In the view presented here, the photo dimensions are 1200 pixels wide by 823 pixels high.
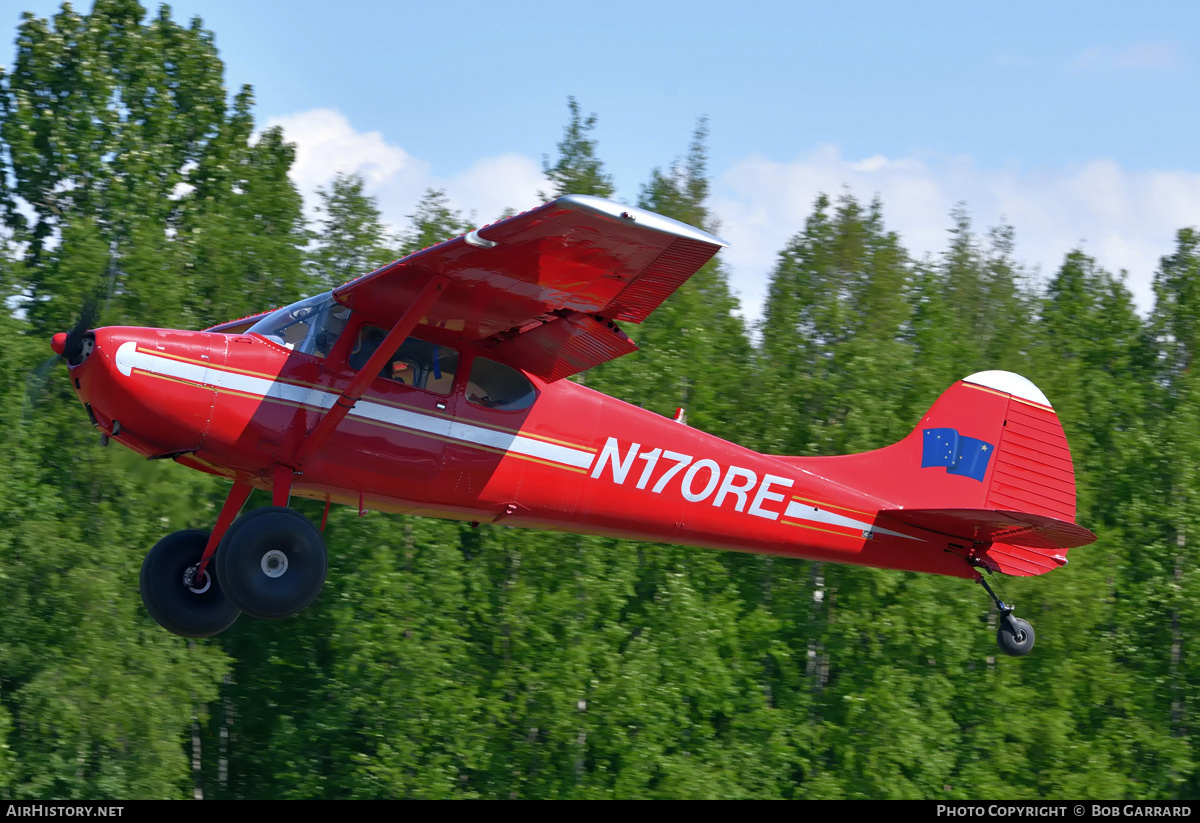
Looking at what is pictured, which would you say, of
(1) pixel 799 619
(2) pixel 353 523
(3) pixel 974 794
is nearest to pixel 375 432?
(2) pixel 353 523

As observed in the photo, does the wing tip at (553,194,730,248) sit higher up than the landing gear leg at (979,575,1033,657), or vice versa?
the wing tip at (553,194,730,248)

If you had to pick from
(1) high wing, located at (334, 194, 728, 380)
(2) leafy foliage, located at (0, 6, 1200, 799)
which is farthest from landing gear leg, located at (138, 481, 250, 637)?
(2) leafy foliage, located at (0, 6, 1200, 799)

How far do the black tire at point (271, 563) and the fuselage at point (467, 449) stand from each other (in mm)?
458

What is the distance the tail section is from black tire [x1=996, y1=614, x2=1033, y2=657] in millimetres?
468

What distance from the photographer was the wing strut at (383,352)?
29.2 ft

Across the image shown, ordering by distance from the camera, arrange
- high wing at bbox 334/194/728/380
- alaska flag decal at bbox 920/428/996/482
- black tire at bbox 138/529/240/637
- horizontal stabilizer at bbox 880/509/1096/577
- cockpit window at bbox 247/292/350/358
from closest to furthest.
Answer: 1. high wing at bbox 334/194/728/380
2. cockpit window at bbox 247/292/350/358
3. black tire at bbox 138/529/240/637
4. horizontal stabilizer at bbox 880/509/1096/577
5. alaska flag decal at bbox 920/428/996/482

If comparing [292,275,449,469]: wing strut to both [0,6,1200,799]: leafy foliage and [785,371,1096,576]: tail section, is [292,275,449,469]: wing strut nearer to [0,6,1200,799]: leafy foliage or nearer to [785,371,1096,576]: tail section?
[785,371,1096,576]: tail section

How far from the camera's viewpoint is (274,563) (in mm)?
8922

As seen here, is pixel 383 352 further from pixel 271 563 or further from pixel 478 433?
pixel 271 563

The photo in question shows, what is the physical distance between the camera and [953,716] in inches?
893

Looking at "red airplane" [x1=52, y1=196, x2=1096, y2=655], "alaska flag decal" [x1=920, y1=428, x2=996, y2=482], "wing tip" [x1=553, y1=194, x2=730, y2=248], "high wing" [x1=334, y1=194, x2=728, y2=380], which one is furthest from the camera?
"alaska flag decal" [x1=920, y1=428, x2=996, y2=482]

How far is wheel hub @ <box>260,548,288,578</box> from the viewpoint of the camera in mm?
8891
